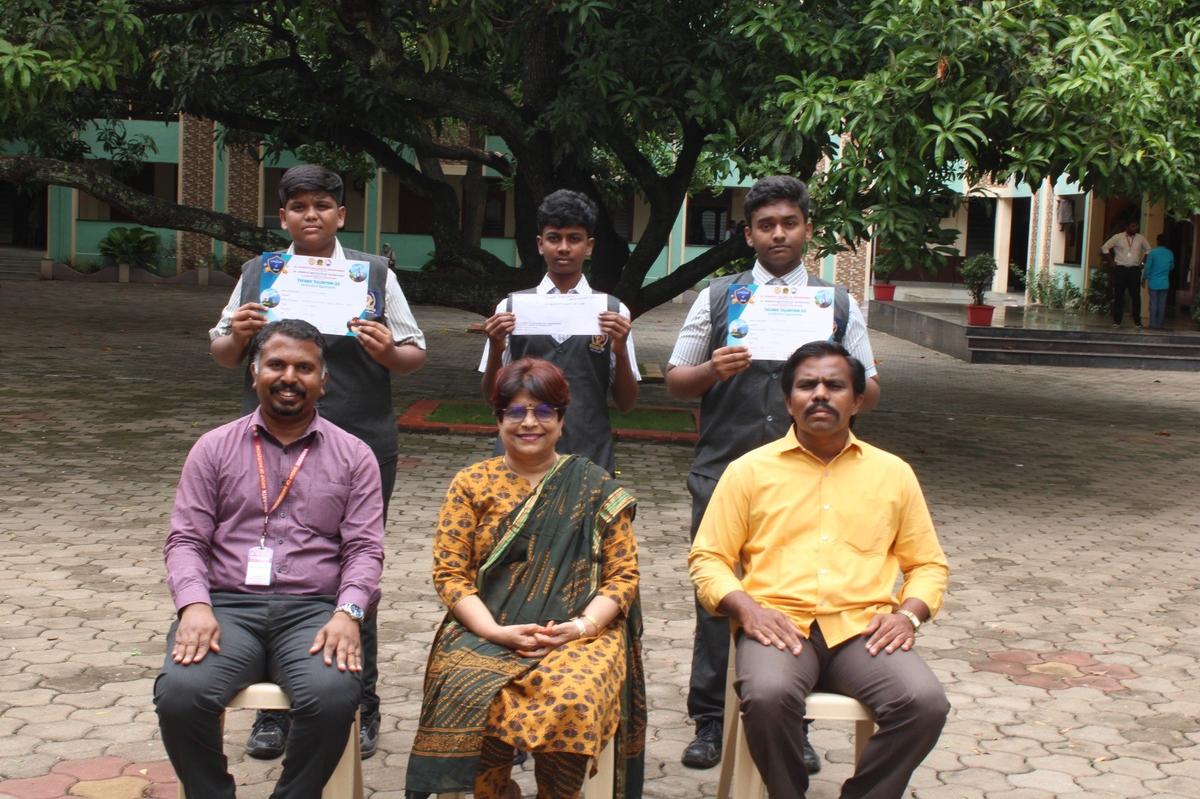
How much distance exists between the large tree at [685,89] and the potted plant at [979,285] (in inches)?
422

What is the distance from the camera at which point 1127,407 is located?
16859 mm

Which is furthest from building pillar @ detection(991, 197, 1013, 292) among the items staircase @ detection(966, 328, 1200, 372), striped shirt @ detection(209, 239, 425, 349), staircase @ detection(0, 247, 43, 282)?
striped shirt @ detection(209, 239, 425, 349)

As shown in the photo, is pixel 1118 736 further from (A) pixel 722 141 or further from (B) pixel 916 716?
(A) pixel 722 141

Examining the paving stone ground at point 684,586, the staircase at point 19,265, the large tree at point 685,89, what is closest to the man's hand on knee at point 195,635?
the paving stone ground at point 684,586

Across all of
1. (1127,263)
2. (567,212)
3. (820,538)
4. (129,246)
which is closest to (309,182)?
(567,212)

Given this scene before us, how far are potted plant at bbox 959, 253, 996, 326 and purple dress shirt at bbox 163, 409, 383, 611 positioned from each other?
20.6m

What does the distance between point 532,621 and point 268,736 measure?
1297 millimetres

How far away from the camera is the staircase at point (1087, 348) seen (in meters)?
21.9

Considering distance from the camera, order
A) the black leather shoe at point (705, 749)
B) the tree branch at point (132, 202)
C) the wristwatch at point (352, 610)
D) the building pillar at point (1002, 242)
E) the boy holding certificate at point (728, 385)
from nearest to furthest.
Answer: the wristwatch at point (352, 610) → the boy holding certificate at point (728, 385) → the black leather shoe at point (705, 749) → the tree branch at point (132, 202) → the building pillar at point (1002, 242)

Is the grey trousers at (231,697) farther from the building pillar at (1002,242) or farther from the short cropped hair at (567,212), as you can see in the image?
the building pillar at (1002,242)

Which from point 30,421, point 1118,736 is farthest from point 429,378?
point 1118,736

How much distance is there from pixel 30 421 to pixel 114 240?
22192mm

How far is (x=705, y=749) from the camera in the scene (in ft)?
15.8

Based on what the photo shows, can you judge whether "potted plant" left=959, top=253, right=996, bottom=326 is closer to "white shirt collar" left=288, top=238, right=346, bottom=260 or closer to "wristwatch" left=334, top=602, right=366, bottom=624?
"white shirt collar" left=288, top=238, right=346, bottom=260
